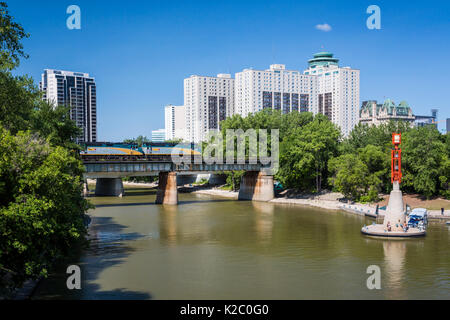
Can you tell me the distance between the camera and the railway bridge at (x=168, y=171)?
232 feet

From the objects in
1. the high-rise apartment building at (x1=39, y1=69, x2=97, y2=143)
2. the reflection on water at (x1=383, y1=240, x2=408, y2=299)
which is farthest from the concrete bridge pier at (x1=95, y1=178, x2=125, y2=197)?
the high-rise apartment building at (x1=39, y1=69, x2=97, y2=143)

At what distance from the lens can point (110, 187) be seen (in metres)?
93.5

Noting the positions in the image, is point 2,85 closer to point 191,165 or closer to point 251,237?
point 251,237

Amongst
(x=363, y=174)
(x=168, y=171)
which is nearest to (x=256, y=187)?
(x=168, y=171)

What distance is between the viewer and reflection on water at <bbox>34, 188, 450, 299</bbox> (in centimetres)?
2650

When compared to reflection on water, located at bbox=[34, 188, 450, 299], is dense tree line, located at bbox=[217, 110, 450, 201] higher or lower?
higher

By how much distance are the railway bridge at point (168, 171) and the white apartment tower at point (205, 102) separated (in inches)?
4024

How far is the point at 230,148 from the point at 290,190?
1355cm

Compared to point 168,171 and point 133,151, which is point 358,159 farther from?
point 133,151

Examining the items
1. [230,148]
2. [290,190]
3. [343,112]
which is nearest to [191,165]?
[230,148]

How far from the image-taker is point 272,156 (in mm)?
83750

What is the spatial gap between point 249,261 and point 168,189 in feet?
136

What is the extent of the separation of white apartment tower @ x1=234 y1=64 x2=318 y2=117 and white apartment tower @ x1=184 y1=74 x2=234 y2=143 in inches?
293

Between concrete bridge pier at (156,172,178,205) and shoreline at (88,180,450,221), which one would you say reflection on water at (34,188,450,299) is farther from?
concrete bridge pier at (156,172,178,205)
